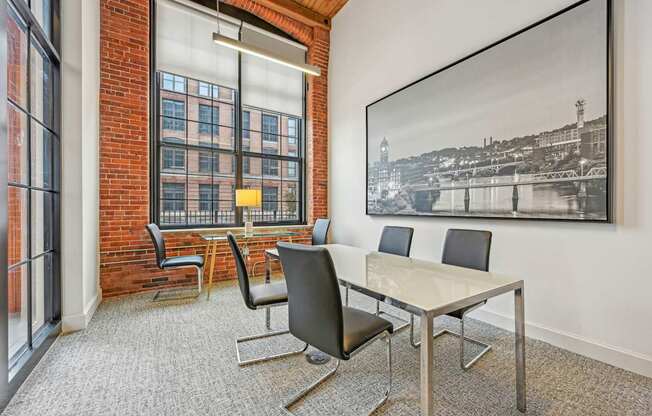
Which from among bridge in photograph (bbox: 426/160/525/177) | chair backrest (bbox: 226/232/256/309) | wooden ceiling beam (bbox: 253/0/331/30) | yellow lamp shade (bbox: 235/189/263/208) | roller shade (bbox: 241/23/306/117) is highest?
wooden ceiling beam (bbox: 253/0/331/30)

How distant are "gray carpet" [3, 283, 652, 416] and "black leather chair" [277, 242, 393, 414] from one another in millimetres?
197

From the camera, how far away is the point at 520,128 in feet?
8.07

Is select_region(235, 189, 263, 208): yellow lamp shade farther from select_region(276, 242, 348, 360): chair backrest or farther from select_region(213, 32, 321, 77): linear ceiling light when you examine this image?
select_region(276, 242, 348, 360): chair backrest

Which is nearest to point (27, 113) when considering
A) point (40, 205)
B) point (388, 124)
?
point (40, 205)

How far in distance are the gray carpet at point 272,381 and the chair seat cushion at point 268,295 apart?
1.43 ft

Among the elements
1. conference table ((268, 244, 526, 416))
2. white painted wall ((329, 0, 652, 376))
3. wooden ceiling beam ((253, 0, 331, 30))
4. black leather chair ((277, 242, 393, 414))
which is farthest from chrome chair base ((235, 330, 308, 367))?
wooden ceiling beam ((253, 0, 331, 30))

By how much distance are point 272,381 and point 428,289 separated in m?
1.17

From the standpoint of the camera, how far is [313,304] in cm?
146

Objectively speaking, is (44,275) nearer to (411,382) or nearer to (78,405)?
(78,405)

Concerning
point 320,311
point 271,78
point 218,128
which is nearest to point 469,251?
point 320,311

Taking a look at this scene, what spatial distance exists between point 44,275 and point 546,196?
4168 mm

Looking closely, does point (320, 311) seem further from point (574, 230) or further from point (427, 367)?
point (574, 230)

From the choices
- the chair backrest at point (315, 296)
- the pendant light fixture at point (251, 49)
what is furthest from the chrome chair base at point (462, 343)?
the pendant light fixture at point (251, 49)

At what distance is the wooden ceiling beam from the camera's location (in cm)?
449
